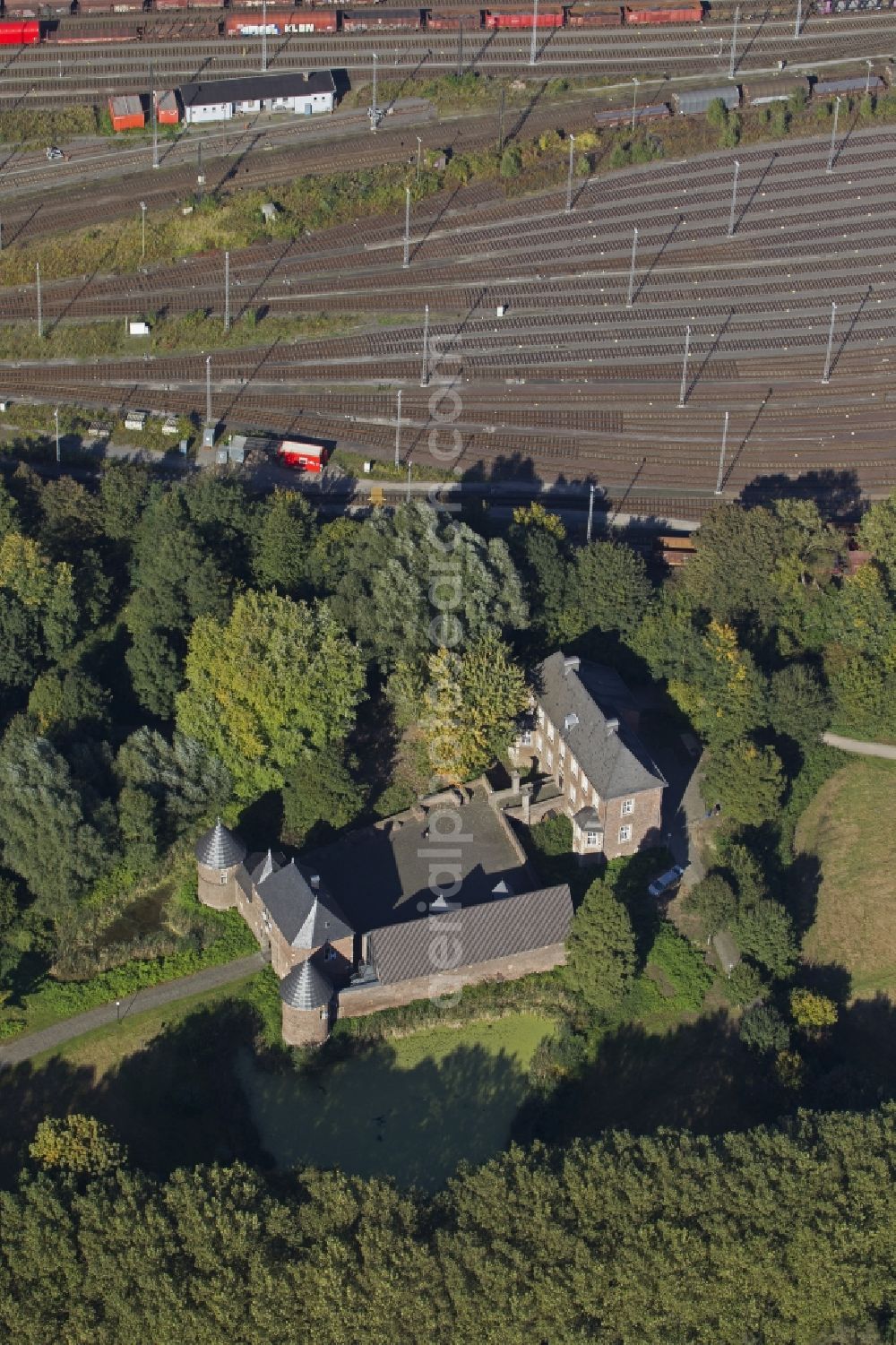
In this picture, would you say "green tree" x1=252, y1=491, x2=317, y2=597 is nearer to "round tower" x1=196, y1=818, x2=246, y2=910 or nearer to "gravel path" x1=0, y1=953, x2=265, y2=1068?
"round tower" x1=196, y1=818, x2=246, y2=910

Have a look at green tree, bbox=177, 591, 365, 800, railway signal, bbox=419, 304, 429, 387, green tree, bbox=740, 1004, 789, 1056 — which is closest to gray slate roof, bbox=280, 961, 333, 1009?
green tree, bbox=177, 591, 365, 800

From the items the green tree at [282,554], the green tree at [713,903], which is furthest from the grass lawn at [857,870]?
the green tree at [282,554]

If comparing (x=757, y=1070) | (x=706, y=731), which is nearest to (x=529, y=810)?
(x=706, y=731)

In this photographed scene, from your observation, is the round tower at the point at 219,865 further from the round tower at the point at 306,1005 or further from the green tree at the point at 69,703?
the green tree at the point at 69,703

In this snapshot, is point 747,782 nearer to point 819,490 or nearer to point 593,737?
point 593,737

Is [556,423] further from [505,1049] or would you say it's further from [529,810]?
[505,1049]

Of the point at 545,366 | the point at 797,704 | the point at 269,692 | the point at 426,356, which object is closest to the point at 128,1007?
the point at 269,692
